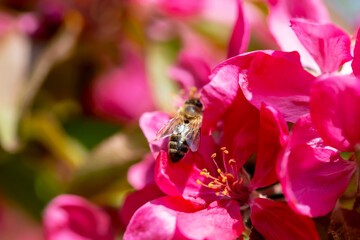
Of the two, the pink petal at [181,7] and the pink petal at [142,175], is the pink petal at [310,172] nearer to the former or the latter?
the pink petal at [142,175]

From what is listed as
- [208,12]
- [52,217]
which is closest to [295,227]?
[52,217]

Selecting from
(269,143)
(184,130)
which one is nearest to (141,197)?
(184,130)

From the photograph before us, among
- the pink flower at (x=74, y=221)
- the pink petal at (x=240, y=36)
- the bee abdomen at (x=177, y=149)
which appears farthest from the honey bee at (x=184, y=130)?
the pink flower at (x=74, y=221)

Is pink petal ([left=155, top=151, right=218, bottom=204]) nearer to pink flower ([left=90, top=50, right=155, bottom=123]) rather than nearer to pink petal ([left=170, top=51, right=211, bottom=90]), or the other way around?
pink petal ([left=170, top=51, right=211, bottom=90])

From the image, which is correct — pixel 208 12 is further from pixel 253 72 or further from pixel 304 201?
pixel 304 201

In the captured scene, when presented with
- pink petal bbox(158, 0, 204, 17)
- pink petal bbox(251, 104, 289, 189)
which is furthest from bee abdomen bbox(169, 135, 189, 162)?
pink petal bbox(158, 0, 204, 17)
